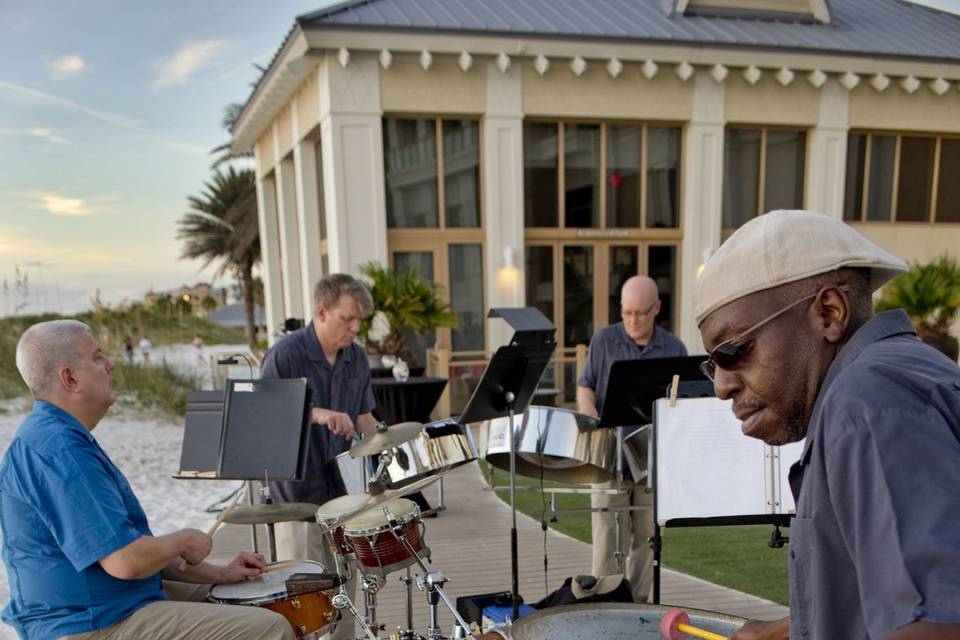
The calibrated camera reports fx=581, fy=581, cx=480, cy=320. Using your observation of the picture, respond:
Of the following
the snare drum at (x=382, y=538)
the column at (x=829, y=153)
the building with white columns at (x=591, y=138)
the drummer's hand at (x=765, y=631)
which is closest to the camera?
the drummer's hand at (x=765, y=631)

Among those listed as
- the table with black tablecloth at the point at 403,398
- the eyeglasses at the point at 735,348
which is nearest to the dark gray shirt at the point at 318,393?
the eyeglasses at the point at 735,348

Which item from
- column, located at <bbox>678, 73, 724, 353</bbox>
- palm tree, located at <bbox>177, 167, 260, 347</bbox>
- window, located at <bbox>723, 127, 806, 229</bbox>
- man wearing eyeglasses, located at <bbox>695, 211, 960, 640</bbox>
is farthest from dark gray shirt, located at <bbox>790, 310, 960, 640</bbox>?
palm tree, located at <bbox>177, 167, 260, 347</bbox>

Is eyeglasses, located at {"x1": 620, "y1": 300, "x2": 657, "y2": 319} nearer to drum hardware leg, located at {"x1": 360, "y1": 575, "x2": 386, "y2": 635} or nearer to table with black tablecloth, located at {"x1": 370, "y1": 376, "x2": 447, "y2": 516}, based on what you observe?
drum hardware leg, located at {"x1": 360, "y1": 575, "x2": 386, "y2": 635}

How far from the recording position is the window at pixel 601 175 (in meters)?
8.21

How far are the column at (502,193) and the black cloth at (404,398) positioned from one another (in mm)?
2266

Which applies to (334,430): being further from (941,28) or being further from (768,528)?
(941,28)

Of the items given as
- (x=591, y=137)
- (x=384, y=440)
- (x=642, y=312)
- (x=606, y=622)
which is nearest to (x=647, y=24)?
(x=591, y=137)

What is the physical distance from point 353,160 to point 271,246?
20.1 ft

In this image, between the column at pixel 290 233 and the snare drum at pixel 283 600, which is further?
the column at pixel 290 233

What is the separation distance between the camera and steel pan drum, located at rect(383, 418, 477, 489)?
2365mm

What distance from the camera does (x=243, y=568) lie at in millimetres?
2090

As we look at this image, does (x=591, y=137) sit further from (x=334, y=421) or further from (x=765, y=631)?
(x=765, y=631)

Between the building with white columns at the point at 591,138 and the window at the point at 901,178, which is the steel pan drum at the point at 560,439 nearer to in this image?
the building with white columns at the point at 591,138

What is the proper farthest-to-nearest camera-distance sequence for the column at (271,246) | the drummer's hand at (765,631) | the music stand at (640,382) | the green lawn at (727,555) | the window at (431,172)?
the column at (271,246), the window at (431,172), the green lawn at (727,555), the music stand at (640,382), the drummer's hand at (765,631)
